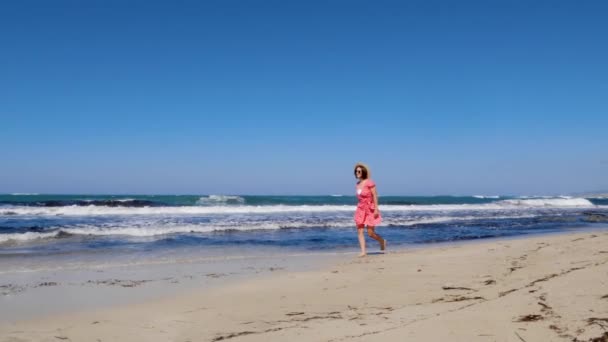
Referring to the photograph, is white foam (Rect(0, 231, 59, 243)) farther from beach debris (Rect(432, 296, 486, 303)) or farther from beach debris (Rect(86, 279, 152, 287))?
beach debris (Rect(432, 296, 486, 303))

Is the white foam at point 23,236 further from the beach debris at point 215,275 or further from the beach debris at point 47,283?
the beach debris at point 215,275

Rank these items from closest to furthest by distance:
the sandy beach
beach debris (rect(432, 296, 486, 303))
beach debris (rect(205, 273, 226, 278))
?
the sandy beach < beach debris (rect(432, 296, 486, 303)) < beach debris (rect(205, 273, 226, 278))

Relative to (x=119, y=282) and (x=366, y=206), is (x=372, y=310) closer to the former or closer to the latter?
(x=119, y=282)

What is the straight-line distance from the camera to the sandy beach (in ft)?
10.3

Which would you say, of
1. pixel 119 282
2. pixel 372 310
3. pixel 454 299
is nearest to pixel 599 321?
pixel 454 299

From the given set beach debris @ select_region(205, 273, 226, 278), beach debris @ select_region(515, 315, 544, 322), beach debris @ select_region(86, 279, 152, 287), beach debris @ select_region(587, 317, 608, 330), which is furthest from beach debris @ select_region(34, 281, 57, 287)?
beach debris @ select_region(587, 317, 608, 330)

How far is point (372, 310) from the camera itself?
397 centimetres

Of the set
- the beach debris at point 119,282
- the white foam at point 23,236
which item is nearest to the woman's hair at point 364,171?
the beach debris at point 119,282

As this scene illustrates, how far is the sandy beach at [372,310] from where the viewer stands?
3.12 m

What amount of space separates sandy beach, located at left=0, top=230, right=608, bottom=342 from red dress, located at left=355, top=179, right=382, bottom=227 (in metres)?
2.46

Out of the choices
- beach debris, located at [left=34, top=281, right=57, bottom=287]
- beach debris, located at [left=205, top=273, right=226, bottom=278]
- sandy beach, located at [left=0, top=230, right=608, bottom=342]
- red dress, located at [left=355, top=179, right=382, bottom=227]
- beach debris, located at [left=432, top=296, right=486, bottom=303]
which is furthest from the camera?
red dress, located at [left=355, top=179, right=382, bottom=227]

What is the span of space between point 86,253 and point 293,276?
16.5 feet

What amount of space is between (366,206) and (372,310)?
467 cm

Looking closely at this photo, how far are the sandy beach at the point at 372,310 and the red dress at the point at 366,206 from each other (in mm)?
2462
